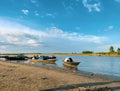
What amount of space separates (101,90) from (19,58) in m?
83.1

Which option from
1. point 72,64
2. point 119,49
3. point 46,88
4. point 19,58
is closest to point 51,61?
point 72,64

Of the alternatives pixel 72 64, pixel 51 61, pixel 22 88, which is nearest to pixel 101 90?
pixel 22 88

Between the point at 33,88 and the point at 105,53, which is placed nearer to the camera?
the point at 33,88

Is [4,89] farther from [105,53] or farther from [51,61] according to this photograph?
[105,53]

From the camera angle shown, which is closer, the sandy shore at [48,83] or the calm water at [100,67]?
the sandy shore at [48,83]

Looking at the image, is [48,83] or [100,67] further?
[100,67]

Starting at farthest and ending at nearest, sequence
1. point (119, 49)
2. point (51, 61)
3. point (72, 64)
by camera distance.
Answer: point (119, 49) → point (51, 61) → point (72, 64)

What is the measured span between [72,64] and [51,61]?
1838cm

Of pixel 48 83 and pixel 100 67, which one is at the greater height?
pixel 48 83

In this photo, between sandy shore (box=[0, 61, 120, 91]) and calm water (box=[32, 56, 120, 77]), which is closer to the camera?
sandy shore (box=[0, 61, 120, 91])

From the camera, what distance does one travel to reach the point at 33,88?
14531 mm

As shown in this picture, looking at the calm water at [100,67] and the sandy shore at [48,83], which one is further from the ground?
the sandy shore at [48,83]

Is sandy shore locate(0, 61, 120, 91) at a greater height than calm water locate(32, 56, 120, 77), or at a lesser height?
greater

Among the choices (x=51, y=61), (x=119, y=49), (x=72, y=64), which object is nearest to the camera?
(x=72, y=64)
